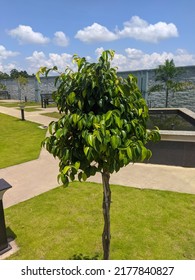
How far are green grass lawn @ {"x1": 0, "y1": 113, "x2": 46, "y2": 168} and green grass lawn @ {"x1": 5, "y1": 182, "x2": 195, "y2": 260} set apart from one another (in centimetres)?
348

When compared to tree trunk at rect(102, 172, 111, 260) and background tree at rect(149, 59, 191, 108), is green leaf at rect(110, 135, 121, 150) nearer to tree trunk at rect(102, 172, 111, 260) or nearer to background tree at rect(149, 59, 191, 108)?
tree trunk at rect(102, 172, 111, 260)

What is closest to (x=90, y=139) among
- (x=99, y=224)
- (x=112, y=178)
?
(x=99, y=224)

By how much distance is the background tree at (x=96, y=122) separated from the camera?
213 centimetres

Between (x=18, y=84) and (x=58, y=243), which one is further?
(x=18, y=84)

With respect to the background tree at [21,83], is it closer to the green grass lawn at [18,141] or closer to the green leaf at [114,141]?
the green grass lawn at [18,141]

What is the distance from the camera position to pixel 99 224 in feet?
14.9

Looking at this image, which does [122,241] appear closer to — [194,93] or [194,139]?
[194,139]

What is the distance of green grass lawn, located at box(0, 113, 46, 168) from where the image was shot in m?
8.80

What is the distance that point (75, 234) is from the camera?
425cm
